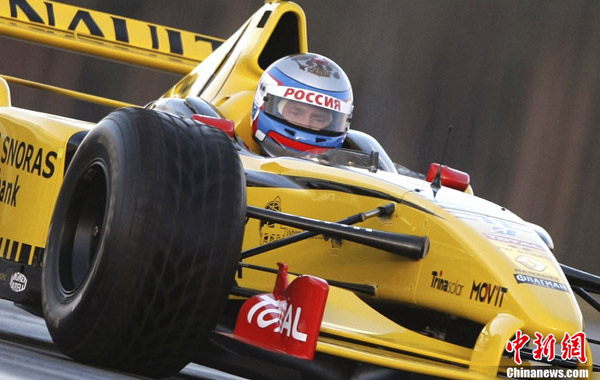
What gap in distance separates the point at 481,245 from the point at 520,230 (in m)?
0.43

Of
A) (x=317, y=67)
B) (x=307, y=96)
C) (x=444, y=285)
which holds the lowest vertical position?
(x=444, y=285)

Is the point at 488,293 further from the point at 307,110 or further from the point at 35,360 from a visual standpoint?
the point at 307,110

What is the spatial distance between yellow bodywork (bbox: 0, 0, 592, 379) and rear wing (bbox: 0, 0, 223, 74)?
5.18 ft

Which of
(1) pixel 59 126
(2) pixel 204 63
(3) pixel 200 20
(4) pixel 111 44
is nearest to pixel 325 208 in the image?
(1) pixel 59 126

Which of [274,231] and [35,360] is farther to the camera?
[274,231]

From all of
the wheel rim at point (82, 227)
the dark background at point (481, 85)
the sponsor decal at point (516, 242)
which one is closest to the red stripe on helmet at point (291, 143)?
the sponsor decal at point (516, 242)

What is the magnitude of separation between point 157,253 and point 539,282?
1.58 metres

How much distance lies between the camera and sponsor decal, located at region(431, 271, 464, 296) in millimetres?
4625

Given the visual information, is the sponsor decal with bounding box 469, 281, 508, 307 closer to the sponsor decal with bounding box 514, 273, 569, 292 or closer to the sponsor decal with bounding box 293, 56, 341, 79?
the sponsor decal with bounding box 514, 273, 569, 292

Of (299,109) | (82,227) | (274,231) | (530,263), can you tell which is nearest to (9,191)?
(82,227)

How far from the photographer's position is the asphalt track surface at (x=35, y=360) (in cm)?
367

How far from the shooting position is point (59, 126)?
5.54 m

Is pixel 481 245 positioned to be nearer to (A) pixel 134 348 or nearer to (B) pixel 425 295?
(B) pixel 425 295

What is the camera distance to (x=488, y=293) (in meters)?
4.55
